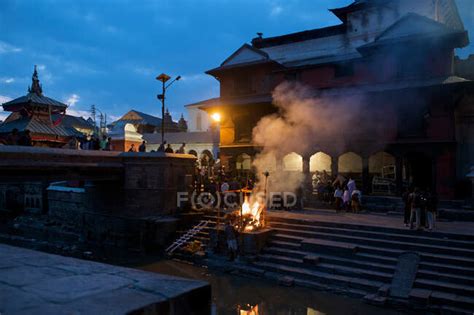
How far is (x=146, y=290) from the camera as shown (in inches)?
77.5

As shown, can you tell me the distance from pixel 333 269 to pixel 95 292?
10.6 metres

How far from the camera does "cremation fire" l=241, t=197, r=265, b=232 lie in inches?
553

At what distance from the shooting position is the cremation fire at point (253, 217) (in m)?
14.1

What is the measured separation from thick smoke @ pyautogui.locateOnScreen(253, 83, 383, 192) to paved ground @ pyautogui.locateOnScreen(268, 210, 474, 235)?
262 centimetres

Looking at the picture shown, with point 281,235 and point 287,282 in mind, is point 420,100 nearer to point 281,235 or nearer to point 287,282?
point 281,235

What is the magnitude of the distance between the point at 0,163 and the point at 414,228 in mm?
15171

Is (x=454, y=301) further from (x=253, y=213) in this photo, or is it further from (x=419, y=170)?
(x=419, y=170)

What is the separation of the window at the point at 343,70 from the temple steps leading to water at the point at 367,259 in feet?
38.4

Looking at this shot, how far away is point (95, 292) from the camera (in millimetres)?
1959

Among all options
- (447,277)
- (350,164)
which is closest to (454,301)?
(447,277)

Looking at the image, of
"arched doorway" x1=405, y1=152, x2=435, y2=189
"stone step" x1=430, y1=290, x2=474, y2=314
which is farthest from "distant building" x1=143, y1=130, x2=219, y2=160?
"stone step" x1=430, y1=290, x2=474, y2=314

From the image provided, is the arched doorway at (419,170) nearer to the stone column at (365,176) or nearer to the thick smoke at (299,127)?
the stone column at (365,176)

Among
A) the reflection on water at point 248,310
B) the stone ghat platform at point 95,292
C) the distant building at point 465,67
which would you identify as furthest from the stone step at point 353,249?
the distant building at point 465,67

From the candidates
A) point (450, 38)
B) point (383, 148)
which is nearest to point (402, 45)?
point (450, 38)
